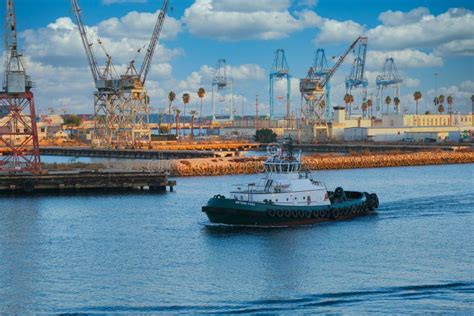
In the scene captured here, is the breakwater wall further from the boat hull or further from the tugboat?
the boat hull

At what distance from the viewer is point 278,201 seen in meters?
54.3

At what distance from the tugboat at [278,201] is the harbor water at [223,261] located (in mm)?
777

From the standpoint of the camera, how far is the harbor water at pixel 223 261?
35719 millimetres

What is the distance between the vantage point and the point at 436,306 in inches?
1348

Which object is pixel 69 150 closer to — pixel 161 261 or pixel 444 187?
pixel 444 187

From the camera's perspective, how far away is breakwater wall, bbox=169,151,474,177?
97500 millimetres

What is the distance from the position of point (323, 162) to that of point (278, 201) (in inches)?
2100

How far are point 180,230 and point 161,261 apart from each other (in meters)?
10.00

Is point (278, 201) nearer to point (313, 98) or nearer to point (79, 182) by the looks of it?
point (79, 182)

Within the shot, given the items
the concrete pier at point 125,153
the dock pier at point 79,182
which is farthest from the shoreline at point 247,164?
the concrete pier at point 125,153

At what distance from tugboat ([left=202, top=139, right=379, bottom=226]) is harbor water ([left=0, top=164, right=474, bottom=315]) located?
0.78 metres

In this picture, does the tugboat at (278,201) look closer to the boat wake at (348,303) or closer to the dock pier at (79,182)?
the boat wake at (348,303)

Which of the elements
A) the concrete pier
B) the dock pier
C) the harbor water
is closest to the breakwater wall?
the dock pier

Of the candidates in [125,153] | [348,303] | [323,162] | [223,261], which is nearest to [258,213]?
[223,261]
